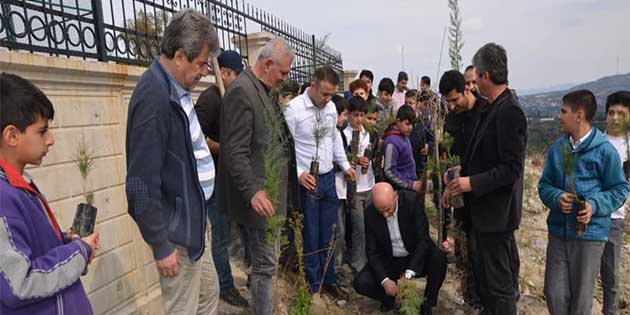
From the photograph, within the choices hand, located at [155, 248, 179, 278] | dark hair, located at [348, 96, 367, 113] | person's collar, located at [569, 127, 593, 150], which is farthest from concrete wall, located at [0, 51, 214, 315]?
person's collar, located at [569, 127, 593, 150]

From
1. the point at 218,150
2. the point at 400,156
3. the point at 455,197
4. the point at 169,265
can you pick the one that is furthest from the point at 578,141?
the point at 169,265

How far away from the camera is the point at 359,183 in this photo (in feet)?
14.1

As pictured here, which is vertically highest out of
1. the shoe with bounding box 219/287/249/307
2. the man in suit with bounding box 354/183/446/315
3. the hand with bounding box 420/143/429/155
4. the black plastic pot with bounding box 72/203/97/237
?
the black plastic pot with bounding box 72/203/97/237

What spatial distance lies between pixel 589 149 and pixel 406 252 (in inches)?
66.2

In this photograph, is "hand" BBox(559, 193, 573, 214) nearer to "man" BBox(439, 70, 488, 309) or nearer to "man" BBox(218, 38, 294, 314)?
"man" BBox(439, 70, 488, 309)

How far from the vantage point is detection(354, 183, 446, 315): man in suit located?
11.5 feet

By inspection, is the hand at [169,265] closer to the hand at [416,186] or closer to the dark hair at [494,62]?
the dark hair at [494,62]

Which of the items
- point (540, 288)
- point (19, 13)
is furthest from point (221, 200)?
point (540, 288)

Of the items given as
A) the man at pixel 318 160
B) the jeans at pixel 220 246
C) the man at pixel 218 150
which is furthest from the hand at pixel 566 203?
the jeans at pixel 220 246

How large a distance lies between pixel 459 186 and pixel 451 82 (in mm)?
951

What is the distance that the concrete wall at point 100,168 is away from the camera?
7.91 feet

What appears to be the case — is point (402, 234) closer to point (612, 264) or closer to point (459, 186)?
point (459, 186)

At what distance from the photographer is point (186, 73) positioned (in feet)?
6.35

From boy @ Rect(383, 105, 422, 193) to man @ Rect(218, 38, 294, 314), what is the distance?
1905 millimetres
